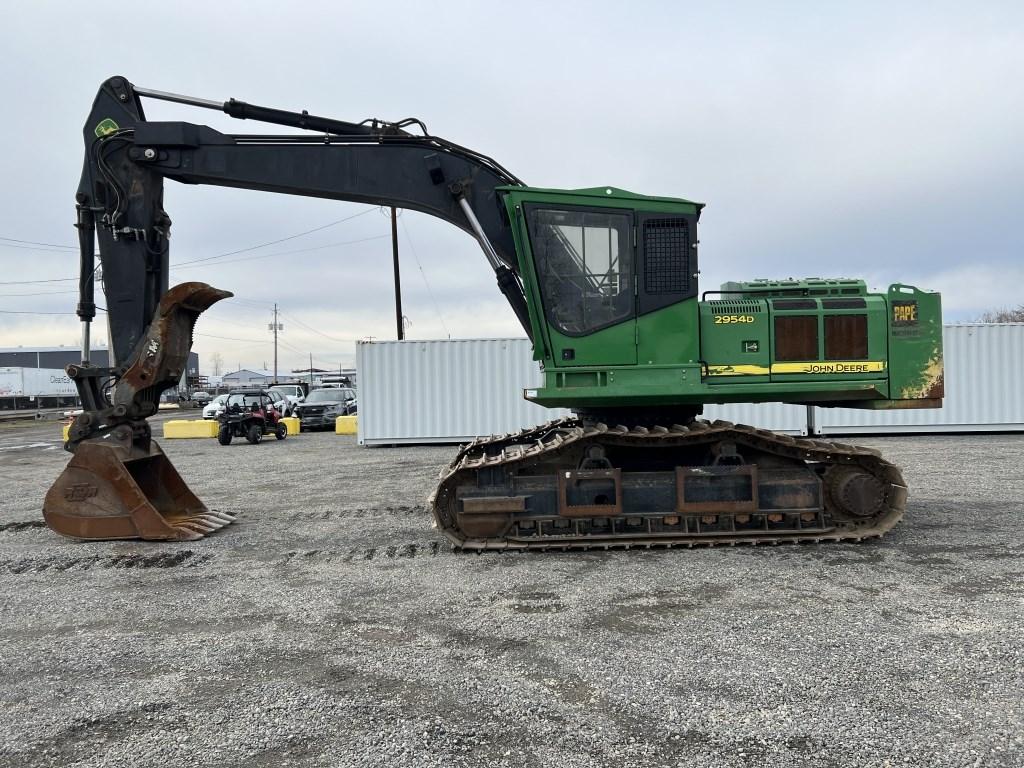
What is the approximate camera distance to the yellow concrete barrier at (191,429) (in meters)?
22.9

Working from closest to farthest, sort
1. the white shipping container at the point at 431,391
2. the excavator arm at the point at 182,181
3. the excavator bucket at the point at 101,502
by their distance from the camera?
the excavator bucket at the point at 101,502 < the excavator arm at the point at 182,181 < the white shipping container at the point at 431,391

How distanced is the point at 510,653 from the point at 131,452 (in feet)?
17.8

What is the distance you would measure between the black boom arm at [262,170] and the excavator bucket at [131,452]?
0.43 meters

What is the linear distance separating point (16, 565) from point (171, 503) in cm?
184

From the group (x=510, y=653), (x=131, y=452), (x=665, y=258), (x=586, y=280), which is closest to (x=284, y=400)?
(x=131, y=452)

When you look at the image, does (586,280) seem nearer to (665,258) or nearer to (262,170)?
(665,258)

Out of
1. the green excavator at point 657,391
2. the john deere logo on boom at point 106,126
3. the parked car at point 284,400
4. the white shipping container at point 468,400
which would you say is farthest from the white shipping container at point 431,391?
the parked car at point 284,400

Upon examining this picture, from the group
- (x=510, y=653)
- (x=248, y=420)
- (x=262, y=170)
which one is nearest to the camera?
(x=510, y=653)

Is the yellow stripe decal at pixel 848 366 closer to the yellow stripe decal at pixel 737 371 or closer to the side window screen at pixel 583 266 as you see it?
the yellow stripe decal at pixel 737 371

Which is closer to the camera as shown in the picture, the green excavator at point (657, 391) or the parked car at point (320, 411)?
the green excavator at point (657, 391)

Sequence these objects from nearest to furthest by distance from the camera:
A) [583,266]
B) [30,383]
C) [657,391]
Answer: [657,391], [583,266], [30,383]

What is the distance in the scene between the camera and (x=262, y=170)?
23.9 ft

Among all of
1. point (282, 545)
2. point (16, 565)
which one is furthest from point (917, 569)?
point (16, 565)

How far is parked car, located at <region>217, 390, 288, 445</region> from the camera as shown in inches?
785
